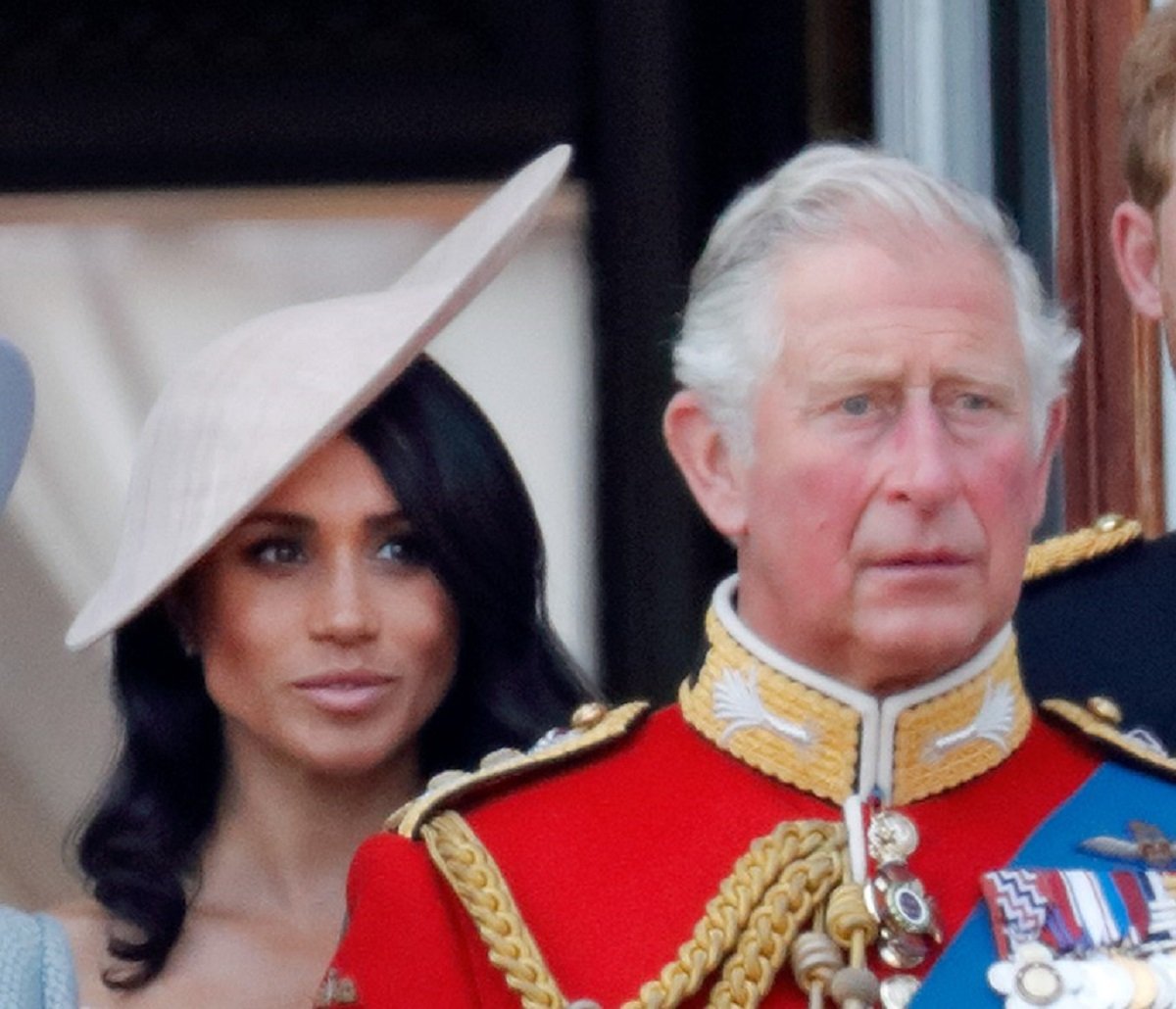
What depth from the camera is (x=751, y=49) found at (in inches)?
138

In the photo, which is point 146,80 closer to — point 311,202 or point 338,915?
point 311,202

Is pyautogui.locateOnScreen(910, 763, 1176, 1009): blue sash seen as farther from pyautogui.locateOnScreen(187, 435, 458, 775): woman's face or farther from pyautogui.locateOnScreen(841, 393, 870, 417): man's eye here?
pyautogui.locateOnScreen(187, 435, 458, 775): woman's face

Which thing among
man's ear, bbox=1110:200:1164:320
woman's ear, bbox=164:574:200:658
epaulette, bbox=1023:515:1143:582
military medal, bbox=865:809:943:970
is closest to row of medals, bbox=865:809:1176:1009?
military medal, bbox=865:809:943:970

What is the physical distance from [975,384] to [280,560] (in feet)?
2.02

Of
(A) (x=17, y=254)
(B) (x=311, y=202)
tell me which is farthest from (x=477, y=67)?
(A) (x=17, y=254)

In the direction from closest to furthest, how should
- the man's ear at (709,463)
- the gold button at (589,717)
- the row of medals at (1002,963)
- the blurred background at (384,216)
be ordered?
the row of medals at (1002,963) < the man's ear at (709,463) < the gold button at (589,717) < the blurred background at (384,216)

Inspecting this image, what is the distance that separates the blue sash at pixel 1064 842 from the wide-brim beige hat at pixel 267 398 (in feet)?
1.90

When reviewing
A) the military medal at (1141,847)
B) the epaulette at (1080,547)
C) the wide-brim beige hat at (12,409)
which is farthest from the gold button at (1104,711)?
the wide-brim beige hat at (12,409)

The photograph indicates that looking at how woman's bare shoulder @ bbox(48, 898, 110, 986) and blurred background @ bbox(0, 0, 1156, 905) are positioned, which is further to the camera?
blurred background @ bbox(0, 0, 1156, 905)

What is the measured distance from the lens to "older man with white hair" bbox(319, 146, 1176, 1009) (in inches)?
91.4

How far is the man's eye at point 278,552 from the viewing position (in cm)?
277

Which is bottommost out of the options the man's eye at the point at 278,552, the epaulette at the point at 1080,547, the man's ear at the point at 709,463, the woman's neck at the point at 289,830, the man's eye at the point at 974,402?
the woman's neck at the point at 289,830

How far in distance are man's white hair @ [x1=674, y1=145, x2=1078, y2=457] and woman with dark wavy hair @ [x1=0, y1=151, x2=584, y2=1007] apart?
1.27ft

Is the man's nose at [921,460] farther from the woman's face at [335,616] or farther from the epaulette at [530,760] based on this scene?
the woman's face at [335,616]
